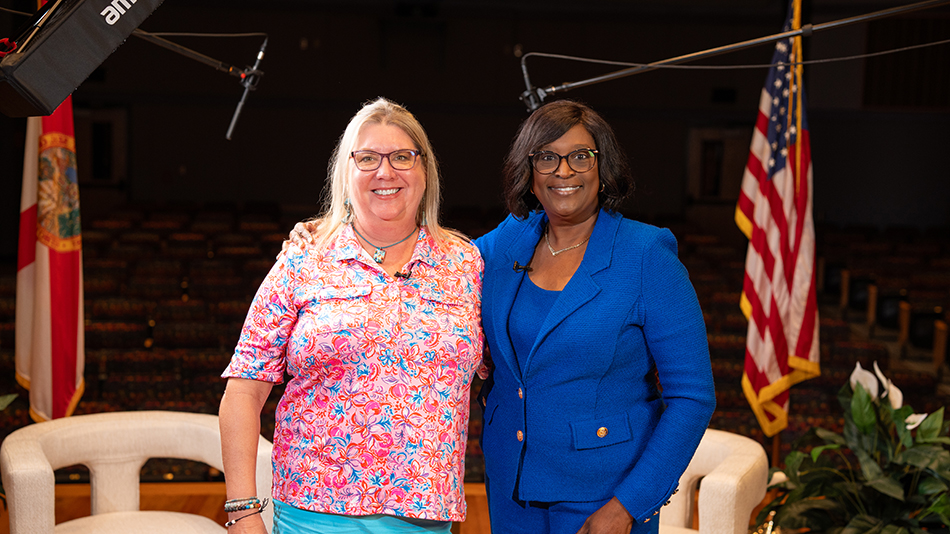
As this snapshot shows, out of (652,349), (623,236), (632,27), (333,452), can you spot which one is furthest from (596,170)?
(632,27)

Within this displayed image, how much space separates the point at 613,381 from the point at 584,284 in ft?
0.68

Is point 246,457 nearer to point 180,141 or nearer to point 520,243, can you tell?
point 520,243

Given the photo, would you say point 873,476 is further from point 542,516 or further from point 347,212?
point 347,212

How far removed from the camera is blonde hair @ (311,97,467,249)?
1.68 m

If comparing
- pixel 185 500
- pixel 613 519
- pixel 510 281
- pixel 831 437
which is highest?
pixel 510 281

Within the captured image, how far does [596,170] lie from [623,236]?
0.50ft

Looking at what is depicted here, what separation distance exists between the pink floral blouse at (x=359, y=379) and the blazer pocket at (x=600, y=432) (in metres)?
Result: 0.25

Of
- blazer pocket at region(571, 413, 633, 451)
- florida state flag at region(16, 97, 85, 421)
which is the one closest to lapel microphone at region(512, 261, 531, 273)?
blazer pocket at region(571, 413, 633, 451)

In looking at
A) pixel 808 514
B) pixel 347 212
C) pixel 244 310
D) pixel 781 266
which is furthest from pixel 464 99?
pixel 347 212

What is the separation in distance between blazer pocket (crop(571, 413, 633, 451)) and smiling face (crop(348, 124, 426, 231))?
575 millimetres

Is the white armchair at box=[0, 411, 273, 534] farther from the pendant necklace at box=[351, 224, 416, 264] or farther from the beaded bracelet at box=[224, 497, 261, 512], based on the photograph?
the pendant necklace at box=[351, 224, 416, 264]

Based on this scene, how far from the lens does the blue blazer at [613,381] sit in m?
1.61

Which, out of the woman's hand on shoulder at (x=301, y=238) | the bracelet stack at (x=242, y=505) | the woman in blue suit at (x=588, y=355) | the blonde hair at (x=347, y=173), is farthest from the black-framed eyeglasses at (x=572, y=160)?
the bracelet stack at (x=242, y=505)

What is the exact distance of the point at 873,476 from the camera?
108 inches
